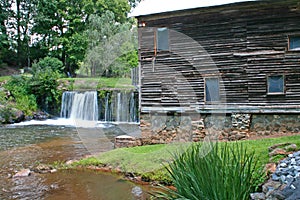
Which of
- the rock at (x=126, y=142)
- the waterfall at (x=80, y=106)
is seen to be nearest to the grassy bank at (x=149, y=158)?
the rock at (x=126, y=142)

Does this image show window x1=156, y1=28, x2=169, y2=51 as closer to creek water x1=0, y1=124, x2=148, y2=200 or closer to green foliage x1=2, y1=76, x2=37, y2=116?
creek water x1=0, y1=124, x2=148, y2=200

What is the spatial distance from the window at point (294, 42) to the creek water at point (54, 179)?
7.54 metres

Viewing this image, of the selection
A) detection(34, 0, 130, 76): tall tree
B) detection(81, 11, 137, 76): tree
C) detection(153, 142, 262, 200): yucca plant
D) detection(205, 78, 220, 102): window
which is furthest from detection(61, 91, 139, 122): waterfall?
detection(153, 142, 262, 200): yucca plant

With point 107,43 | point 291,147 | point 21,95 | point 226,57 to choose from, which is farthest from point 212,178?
point 107,43

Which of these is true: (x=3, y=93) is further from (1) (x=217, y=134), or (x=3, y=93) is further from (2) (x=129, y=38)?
(1) (x=217, y=134)

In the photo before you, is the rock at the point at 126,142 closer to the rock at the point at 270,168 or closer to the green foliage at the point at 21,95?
the rock at the point at 270,168

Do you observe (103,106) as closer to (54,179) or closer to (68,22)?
(54,179)

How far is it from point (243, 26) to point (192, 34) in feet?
6.50

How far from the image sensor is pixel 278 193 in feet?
16.1

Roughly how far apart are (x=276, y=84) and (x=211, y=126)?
114 inches

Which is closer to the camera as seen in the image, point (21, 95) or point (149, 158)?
point (149, 158)

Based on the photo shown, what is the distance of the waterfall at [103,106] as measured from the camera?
74.1 ft

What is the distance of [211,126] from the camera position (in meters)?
12.5

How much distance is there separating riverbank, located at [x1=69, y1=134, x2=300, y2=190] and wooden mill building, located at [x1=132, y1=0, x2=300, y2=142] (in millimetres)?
1370
